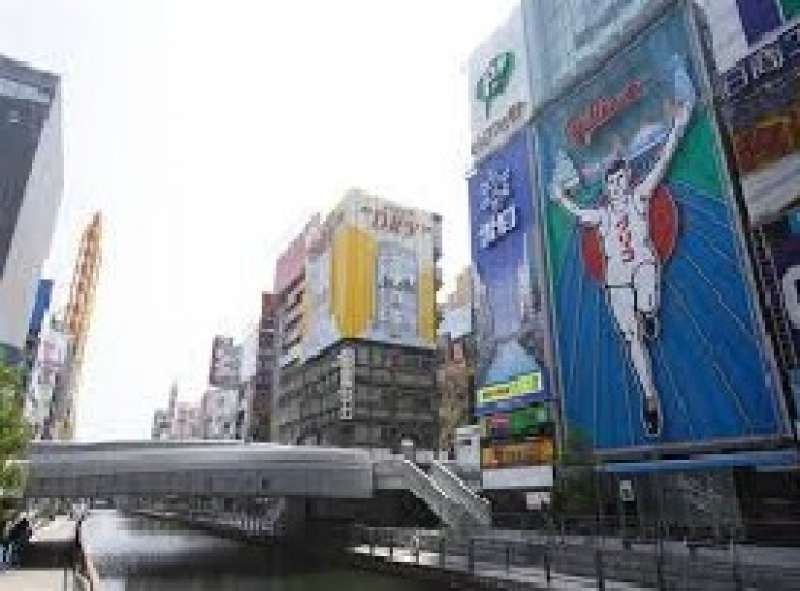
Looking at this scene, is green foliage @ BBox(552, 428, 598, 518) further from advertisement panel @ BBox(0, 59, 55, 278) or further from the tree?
advertisement panel @ BBox(0, 59, 55, 278)

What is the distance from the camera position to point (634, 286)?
40750 mm

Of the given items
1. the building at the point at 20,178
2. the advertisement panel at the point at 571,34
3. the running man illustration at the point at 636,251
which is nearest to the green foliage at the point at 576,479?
the running man illustration at the point at 636,251

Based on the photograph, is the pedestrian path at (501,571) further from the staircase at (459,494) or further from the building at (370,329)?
the building at (370,329)

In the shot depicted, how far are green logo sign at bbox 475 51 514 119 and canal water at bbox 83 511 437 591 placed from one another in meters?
32.6

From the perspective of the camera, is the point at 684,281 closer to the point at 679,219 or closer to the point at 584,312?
the point at 679,219

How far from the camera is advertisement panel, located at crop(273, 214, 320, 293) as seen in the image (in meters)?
103

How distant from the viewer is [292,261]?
4286 inches

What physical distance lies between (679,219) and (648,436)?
34.4 feet

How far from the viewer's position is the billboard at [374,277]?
291 ft

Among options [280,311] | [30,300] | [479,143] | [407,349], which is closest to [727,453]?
[479,143]

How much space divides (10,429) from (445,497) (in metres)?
23.9

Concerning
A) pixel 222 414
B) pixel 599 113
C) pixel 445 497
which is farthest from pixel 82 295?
pixel 599 113

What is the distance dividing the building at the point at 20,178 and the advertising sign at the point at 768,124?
82231mm

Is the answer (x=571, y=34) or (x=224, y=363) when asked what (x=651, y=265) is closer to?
(x=571, y=34)
